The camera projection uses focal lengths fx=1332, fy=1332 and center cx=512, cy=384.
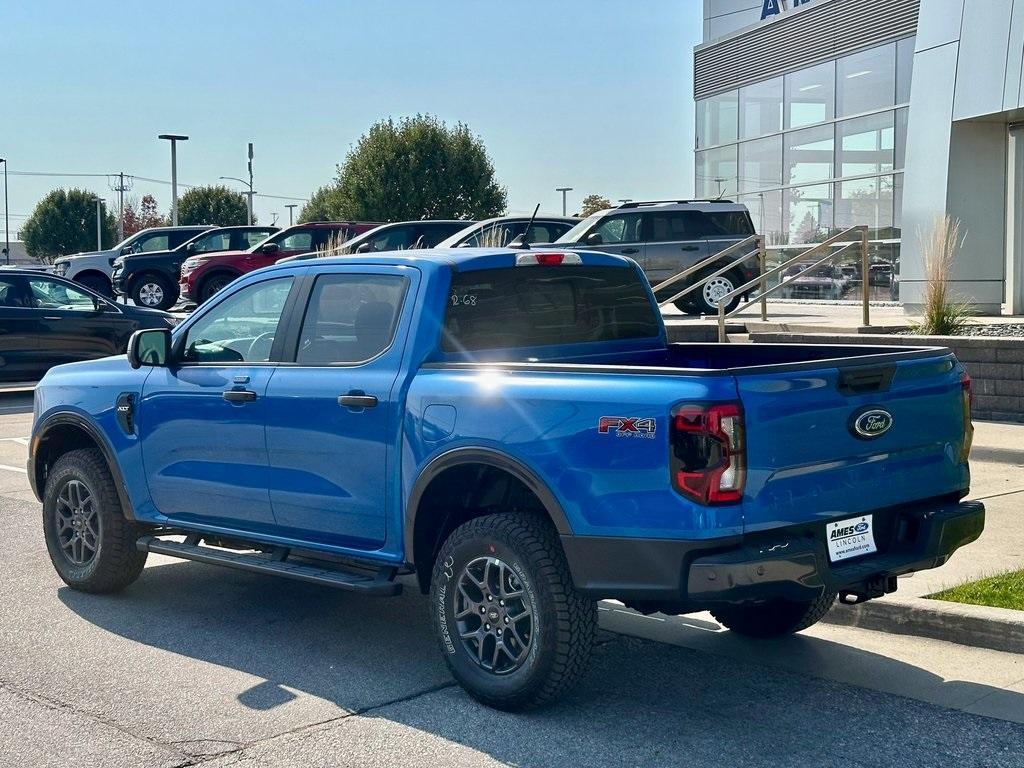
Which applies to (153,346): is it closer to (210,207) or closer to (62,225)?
(210,207)

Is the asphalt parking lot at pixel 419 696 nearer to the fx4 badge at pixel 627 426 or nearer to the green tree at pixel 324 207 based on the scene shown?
the fx4 badge at pixel 627 426

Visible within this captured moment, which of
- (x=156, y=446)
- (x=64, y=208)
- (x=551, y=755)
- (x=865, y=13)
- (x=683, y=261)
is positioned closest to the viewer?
(x=551, y=755)

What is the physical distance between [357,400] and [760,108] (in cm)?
2704

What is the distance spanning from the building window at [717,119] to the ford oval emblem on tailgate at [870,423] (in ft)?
92.1

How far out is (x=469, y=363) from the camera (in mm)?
5539

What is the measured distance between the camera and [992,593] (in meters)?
6.52

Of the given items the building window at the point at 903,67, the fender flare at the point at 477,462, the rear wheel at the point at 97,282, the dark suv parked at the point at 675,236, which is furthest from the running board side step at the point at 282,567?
the rear wheel at the point at 97,282

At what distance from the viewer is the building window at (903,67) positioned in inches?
1021

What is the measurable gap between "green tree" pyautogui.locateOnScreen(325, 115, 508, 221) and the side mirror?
163 feet

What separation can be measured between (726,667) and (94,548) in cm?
356

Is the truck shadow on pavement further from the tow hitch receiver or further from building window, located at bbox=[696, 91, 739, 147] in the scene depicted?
building window, located at bbox=[696, 91, 739, 147]

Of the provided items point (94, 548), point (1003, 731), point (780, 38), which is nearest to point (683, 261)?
point (780, 38)

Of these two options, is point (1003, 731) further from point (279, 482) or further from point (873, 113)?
point (873, 113)

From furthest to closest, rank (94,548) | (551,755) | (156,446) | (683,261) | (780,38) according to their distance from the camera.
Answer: (780,38)
(683,261)
(94,548)
(156,446)
(551,755)
